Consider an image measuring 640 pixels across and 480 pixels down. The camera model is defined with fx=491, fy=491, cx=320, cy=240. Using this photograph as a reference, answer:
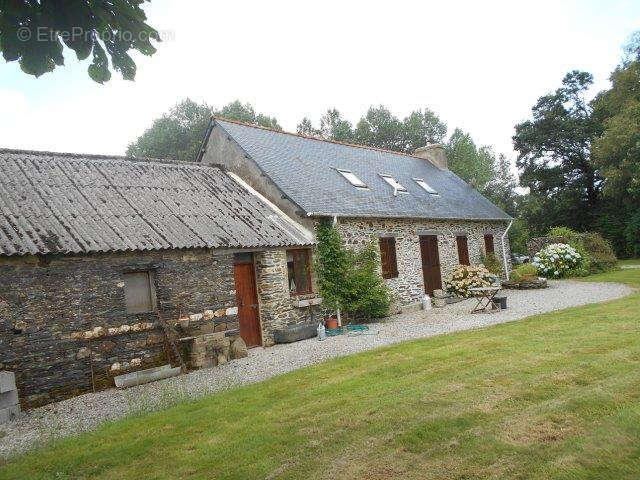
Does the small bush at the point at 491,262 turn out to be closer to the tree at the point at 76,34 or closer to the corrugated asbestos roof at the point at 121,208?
the corrugated asbestos roof at the point at 121,208

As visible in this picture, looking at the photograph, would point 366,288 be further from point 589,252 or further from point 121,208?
point 589,252

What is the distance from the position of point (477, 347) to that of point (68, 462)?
19.9 feet

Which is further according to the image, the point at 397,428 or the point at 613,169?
the point at 613,169

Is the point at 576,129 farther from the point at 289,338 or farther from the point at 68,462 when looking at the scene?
the point at 68,462

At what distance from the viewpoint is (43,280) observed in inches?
342

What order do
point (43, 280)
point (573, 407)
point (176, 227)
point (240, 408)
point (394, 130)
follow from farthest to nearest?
point (394, 130)
point (176, 227)
point (43, 280)
point (240, 408)
point (573, 407)

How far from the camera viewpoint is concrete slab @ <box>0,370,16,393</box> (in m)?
7.54

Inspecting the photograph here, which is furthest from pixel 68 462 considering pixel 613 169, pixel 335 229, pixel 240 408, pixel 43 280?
pixel 613 169

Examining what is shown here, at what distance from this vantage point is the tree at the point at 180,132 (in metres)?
34.4

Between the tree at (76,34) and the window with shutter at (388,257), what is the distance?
12136 millimetres

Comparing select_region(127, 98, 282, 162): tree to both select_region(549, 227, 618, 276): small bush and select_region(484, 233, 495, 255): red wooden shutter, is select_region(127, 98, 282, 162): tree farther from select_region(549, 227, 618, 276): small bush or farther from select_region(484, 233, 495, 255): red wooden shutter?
select_region(549, 227, 618, 276): small bush

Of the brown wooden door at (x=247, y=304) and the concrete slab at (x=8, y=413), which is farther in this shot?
the brown wooden door at (x=247, y=304)

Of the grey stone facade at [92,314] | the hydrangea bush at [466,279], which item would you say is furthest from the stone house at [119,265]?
the hydrangea bush at [466,279]

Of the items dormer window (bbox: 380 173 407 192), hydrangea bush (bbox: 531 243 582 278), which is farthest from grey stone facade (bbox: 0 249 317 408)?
hydrangea bush (bbox: 531 243 582 278)
